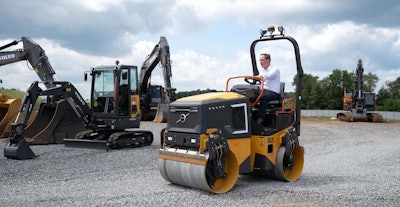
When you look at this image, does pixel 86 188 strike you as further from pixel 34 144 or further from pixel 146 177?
pixel 34 144

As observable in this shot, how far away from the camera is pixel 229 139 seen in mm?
7582

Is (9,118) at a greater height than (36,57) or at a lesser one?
lesser

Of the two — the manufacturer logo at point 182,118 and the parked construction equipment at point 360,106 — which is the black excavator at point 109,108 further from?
the parked construction equipment at point 360,106

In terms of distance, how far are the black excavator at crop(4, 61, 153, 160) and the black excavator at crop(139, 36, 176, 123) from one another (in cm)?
701

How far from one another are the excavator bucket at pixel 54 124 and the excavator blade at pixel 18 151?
9.96 ft

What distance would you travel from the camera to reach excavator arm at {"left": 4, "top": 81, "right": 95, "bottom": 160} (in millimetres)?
11812

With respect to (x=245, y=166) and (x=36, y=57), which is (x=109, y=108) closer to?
(x=36, y=57)

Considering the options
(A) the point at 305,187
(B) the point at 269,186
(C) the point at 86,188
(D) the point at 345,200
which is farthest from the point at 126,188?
(D) the point at 345,200

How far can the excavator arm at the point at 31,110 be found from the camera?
Answer: 11812 mm

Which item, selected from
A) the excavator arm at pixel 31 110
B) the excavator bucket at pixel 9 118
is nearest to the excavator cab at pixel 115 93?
the excavator arm at pixel 31 110

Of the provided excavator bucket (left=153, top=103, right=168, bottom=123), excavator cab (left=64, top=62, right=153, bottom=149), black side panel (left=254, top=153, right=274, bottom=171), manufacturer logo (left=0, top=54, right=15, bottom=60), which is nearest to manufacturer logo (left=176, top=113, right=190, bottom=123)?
black side panel (left=254, top=153, right=274, bottom=171)

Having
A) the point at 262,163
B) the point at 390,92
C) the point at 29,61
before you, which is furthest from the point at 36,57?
the point at 390,92

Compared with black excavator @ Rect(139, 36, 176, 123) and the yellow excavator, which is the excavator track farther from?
black excavator @ Rect(139, 36, 176, 123)

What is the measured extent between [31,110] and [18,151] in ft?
4.20
